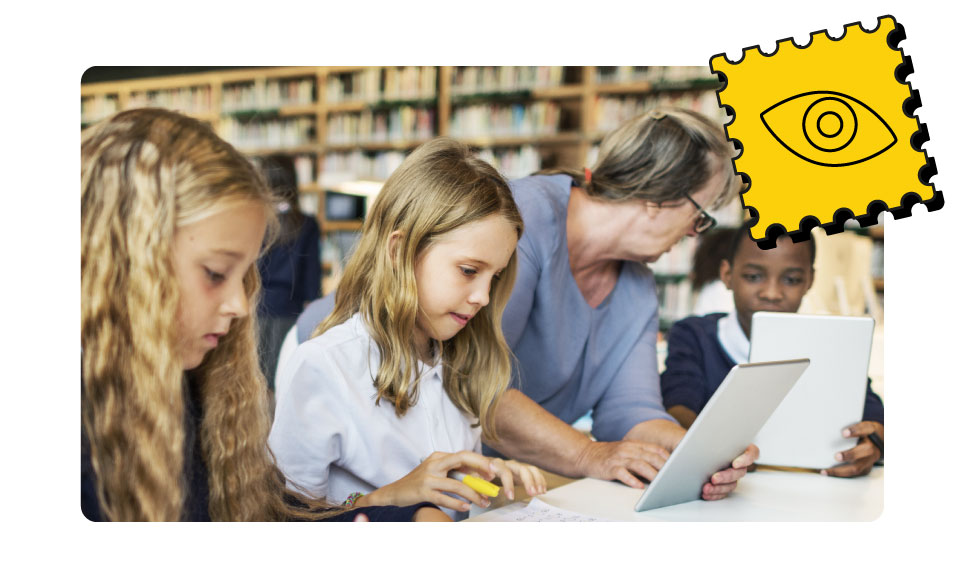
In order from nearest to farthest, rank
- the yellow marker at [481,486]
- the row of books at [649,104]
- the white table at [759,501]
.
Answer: the yellow marker at [481,486], the white table at [759,501], the row of books at [649,104]

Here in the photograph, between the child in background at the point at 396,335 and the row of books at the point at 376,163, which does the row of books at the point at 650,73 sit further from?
the child in background at the point at 396,335

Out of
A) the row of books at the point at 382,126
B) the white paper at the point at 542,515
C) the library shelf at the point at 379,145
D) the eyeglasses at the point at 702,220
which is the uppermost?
the row of books at the point at 382,126

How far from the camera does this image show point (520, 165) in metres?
2.25

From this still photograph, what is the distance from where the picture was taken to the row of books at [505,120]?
2.23m

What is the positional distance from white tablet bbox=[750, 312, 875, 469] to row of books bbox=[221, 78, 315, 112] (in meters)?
1.26

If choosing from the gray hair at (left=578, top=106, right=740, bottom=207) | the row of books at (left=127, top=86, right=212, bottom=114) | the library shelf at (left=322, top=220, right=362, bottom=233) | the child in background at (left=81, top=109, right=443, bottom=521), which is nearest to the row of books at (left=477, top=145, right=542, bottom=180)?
the gray hair at (left=578, top=106, right=740, bottom=207)

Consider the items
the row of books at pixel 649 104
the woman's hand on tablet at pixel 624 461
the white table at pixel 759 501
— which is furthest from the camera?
the row of books at pixel 649 104

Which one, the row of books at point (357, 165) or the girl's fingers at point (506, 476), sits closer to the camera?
the girl's fingers at point (506, 476)

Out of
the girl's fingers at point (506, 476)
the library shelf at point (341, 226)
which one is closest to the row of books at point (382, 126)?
the library shelf at point (341, 226)

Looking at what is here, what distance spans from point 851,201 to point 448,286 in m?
0.98

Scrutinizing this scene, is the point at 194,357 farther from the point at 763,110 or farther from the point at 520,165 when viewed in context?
the point at 763,110

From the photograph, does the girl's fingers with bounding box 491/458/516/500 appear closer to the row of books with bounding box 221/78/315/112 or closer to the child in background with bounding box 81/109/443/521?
the child in background with bounding box 81/109/443/521

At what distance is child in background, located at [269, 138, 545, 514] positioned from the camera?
2.06m

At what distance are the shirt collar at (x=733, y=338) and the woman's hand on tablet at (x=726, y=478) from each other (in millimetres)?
281
